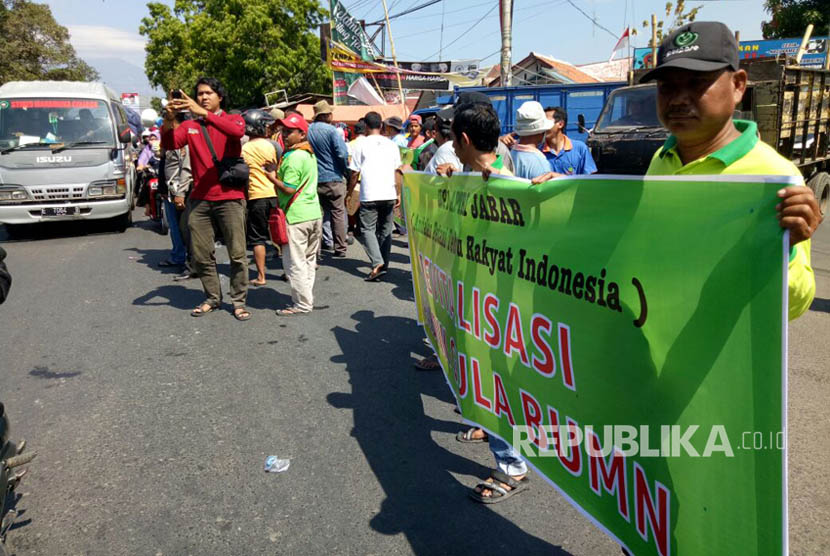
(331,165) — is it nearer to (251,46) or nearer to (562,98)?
(562,98)

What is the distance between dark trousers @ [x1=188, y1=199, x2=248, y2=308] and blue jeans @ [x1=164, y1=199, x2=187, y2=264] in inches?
73.0

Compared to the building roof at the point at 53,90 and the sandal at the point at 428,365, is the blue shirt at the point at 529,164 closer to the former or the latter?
the sandal at the point at 428,365

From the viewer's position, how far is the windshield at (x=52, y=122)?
988 centimetres

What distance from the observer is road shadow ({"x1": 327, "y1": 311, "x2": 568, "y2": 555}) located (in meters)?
2.63

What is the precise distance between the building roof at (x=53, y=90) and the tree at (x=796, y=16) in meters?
27.4

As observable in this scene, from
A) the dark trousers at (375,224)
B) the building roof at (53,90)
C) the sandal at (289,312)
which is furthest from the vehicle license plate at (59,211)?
the sandal at (289,312)

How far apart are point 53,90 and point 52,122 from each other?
82 cm

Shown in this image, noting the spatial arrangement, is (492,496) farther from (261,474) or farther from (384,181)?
(384,181)

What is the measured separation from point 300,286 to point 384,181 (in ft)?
6.03

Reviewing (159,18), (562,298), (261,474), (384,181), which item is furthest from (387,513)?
(159,18)

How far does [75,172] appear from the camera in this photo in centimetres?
965

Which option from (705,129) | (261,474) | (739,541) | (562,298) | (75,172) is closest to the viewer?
(739,541)

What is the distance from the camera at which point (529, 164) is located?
353 cm

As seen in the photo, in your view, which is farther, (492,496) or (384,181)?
(384,181)
